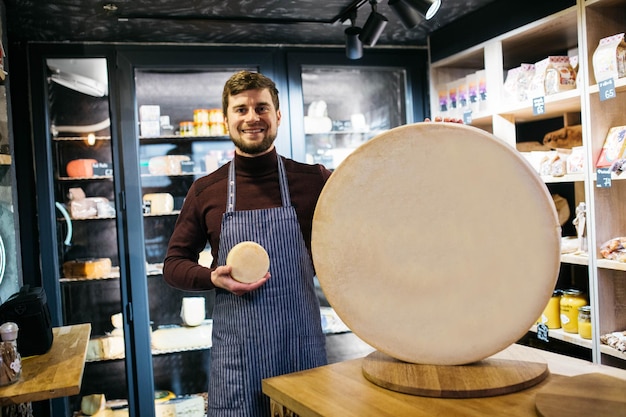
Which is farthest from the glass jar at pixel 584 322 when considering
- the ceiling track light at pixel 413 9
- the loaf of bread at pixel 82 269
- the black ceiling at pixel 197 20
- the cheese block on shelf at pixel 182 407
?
the loaf of bread at pixel 82 269

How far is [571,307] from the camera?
9.16 feet

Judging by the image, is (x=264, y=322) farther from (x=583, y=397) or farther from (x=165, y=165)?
(x=165, y=165)

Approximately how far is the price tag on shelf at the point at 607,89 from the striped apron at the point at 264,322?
1385 millimetres

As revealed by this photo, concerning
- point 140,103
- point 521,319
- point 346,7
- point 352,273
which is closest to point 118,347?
point 140,103

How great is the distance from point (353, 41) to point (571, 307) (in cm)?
169

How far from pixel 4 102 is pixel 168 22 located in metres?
0.90

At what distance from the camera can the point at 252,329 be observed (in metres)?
1.84

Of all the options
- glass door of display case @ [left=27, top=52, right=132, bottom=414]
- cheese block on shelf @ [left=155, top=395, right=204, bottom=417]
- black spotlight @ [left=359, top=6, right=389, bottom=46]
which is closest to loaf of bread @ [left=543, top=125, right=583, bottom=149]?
black spotlight @ [left=359, top=6, right=389, bottom=46]

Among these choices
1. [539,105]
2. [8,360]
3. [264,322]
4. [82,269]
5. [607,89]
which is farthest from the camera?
[82,269]

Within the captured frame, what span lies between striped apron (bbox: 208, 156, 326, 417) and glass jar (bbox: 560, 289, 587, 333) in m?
1.42

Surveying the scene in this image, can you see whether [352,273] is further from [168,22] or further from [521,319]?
[168,22]

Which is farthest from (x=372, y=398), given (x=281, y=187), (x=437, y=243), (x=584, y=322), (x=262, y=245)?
(x=584, y=322)

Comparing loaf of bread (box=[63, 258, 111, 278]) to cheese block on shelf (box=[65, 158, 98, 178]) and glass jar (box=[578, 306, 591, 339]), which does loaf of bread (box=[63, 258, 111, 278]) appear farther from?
glass jar (box=[578, 306, 591, 339])

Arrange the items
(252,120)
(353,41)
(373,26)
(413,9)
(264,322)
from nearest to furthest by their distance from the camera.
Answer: (264,322) → (252,120) → (413,9) → (373,26) → (353,41)
